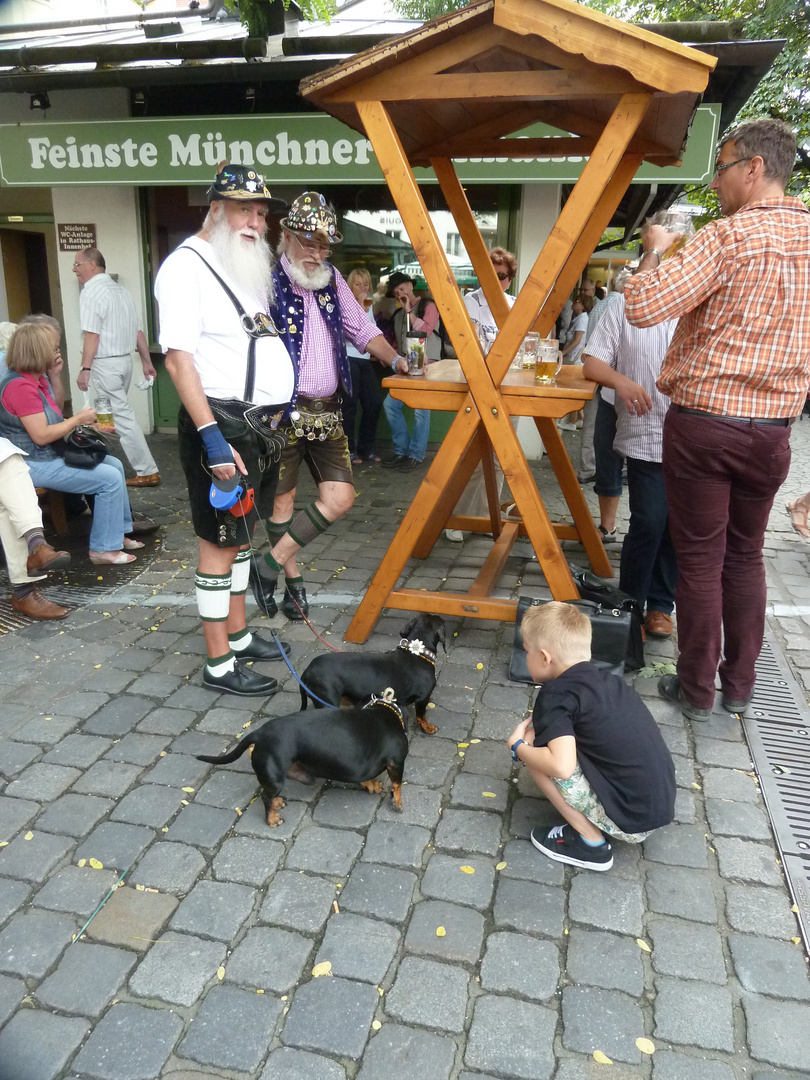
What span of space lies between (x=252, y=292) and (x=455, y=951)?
8.16ft

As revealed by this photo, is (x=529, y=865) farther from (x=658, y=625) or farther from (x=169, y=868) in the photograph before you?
(x=658, y=625)

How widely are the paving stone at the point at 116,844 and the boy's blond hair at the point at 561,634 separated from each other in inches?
55.0

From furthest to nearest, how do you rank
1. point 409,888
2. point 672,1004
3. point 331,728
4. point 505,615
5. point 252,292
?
point 505,615
point 252,292
point 331,728
point 409,888
point 672,1004

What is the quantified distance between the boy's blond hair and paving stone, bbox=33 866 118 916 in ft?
4.86

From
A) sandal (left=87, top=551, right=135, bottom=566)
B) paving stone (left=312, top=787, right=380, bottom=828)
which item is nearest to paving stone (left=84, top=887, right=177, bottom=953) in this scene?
paving stone (left=312, top=787, right=380, bottom=828)

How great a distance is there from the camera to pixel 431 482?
3.74 metres

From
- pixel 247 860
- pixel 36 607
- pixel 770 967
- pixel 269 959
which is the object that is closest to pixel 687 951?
pixel 770 967

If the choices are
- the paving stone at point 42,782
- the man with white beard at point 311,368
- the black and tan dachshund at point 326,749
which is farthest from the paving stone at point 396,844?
the man with white beard at point 311,368

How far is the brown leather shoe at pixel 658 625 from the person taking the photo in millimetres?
4195

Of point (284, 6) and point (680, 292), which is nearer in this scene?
point (680, 292)

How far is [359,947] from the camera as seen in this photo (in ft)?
7.04

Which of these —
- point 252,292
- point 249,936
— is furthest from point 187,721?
point 252,292

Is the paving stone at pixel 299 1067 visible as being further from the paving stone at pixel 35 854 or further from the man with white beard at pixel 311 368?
the man with white beard at pixel 311 368

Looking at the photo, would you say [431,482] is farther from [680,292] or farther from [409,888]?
[409,888]
